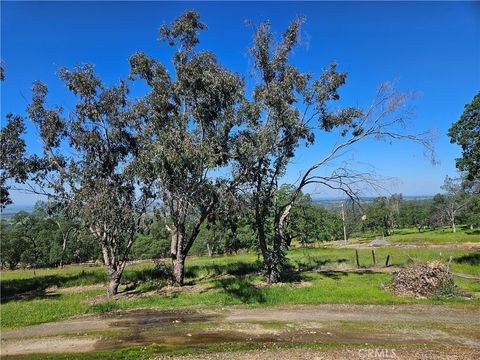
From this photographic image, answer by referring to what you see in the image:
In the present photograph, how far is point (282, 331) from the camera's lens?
14.5 metres

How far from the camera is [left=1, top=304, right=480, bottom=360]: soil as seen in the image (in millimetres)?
12009

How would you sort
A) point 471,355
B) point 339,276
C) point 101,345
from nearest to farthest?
1. point 471,355
2. point 101,345
3. point 339,276

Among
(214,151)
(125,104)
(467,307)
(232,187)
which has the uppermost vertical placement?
(125,104)

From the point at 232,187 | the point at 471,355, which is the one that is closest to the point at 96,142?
the point at 232,187

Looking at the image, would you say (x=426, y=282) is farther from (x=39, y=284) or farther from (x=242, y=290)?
(x=39, y=284)

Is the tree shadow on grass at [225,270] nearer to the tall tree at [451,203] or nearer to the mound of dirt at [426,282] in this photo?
the mound of dirt at [426,282]

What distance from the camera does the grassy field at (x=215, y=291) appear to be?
19.5 meters

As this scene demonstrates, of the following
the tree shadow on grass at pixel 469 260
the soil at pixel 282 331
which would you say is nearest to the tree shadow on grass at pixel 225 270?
Answer: the soil at pixel 282 331

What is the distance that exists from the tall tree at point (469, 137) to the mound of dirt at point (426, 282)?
848 cm

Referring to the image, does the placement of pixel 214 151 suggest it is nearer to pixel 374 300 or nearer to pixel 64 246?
pixel 374 300

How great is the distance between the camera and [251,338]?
13648 millimetres

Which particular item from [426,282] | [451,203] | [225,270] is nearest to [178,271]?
[225,270]

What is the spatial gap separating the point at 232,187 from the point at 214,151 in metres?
2.50

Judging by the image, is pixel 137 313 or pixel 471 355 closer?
pixel 471 355
